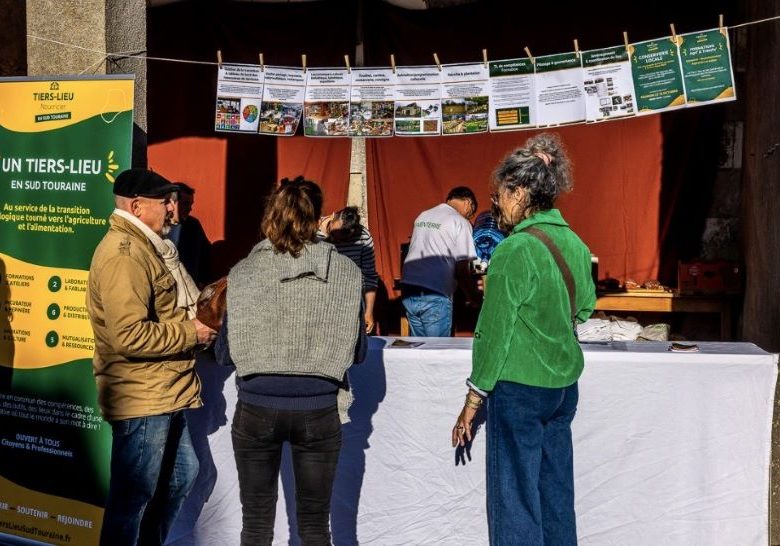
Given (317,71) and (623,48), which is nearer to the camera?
(623,48)

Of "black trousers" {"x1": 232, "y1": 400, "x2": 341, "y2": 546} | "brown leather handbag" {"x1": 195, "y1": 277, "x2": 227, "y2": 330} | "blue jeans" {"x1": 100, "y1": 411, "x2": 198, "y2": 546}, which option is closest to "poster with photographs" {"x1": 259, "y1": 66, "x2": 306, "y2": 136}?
"brown leather handbag" {"x1": 195, "y1": 277, "x2": 227, "y2": 330}

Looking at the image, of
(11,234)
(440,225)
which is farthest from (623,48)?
(11,234)

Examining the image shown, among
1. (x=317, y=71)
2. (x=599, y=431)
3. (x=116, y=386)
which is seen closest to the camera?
(x=116, y=386)

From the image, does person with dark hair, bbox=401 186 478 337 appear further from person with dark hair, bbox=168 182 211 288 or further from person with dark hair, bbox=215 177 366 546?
person with dark hair, bbox=215 177 366 546

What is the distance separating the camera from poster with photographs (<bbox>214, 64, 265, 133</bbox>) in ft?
20.3

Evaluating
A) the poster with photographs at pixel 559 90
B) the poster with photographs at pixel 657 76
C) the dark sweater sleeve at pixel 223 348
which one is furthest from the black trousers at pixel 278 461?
the poster with photographs at pixel 657 76

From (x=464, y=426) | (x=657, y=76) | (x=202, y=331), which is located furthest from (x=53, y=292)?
(x=657, y=76)

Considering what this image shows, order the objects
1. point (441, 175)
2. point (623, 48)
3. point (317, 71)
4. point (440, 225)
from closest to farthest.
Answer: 1. point (623, 48)
2. point (317, 71)
3. point (440, 225)
4. point (441, 175)

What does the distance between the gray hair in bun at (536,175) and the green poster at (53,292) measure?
1758 mm

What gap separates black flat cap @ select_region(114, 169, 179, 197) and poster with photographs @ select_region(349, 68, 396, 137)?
2.70 metres

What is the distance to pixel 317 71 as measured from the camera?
6.30 m

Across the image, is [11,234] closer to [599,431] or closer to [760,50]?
[599,431]

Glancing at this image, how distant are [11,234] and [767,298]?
4.88m

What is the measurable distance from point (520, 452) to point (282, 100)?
362cm
